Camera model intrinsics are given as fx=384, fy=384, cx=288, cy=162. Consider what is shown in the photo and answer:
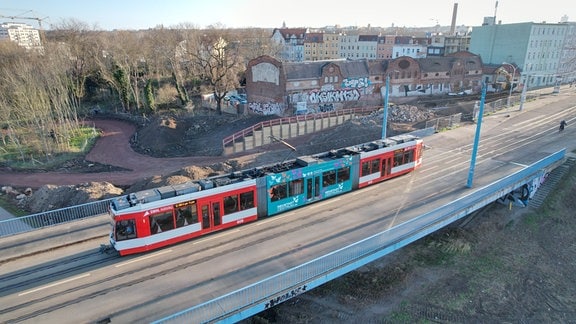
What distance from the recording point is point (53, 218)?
22.8 metres

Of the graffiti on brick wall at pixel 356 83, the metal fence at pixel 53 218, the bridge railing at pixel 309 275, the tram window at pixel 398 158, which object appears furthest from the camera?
the graffiti on brick wall at pixel 356 83

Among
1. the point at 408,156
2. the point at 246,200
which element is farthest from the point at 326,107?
the point at 246,200

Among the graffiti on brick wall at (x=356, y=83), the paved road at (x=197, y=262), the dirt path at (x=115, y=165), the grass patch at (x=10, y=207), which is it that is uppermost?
the graffiti on brick wall at (x=356, y=83)

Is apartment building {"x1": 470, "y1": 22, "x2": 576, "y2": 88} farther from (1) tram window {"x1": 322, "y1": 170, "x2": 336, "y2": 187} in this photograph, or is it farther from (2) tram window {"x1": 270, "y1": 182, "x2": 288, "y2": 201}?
(2) tram window {"x1": 270, "y1": 182, "x2": 288, "y2": 201}

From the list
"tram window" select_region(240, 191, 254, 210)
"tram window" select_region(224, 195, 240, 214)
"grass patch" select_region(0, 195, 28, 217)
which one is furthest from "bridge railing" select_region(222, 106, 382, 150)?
"tram window" select_region(224, 195, 240, 214)

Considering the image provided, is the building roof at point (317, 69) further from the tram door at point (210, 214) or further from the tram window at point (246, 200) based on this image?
the tram door at point (210, 214)

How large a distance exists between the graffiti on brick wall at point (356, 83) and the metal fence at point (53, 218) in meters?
44.6

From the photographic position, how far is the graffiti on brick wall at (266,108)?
2274 inches

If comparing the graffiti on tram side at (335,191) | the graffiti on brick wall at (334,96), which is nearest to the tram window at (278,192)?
the graffiti on tram side at (335,191)

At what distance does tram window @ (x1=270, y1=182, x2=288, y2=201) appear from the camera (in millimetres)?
21500

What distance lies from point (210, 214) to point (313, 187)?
21.7ft

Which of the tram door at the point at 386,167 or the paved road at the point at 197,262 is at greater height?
the tram door at the point at 386,167

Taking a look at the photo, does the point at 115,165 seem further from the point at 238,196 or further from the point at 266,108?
the point at 238,196

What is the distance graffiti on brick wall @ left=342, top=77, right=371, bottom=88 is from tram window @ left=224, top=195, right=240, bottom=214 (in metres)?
43.9
